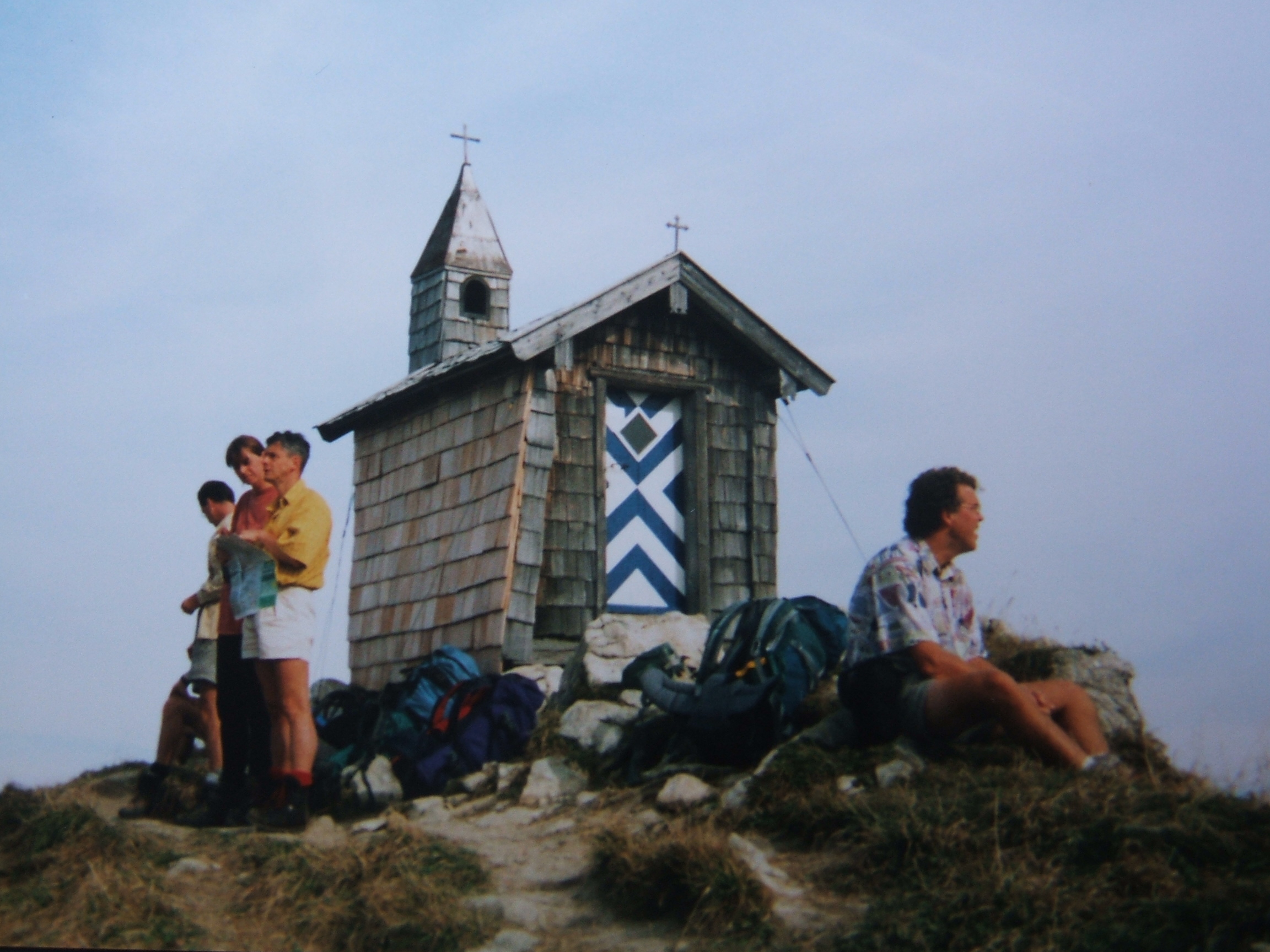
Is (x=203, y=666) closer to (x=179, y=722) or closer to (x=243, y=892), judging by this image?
(x=179, y=722)

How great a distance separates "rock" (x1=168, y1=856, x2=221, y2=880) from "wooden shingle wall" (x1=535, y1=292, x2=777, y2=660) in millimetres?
5112

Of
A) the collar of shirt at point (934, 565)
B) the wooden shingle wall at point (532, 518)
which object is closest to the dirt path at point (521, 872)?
the collar of shirt at point (934, 565)

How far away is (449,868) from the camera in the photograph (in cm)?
584

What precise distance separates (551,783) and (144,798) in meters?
2.37

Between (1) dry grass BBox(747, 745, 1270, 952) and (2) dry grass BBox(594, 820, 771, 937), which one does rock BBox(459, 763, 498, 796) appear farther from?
(1) dry grass BBox(747, 745, 1270, 952)

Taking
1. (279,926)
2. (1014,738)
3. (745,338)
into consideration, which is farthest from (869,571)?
(745,338)

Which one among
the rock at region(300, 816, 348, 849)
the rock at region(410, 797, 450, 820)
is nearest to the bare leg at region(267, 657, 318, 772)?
the rock at region(300, 816, 348, 849)

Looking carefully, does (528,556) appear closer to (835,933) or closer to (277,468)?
(277,468)

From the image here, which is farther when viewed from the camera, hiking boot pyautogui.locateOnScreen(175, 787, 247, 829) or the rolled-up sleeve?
hiking boot pyautogui.locateOnScreen(175, 787, 247, 829)

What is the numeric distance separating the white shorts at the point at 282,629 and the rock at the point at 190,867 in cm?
113

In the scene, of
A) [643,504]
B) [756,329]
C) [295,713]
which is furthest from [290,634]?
[756,329]

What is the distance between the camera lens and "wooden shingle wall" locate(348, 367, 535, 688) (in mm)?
11211

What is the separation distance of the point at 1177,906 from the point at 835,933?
45.8 inches

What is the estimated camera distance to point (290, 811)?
679 centimetres
